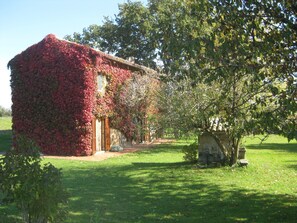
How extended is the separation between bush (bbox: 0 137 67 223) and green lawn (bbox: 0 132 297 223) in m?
1.53

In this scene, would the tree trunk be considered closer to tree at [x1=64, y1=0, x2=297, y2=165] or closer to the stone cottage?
tree at [x1=64, y1=0, x2=297, y2=165]

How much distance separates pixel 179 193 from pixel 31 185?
5838 mm

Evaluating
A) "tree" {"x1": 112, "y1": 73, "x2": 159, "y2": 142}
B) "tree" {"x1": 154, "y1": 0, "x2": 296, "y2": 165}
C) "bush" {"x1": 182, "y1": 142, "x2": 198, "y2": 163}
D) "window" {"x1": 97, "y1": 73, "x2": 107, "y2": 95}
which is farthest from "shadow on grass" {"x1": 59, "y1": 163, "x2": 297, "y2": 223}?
"tree" {"x1": 112, "y1": 73, "x2": 159, "y2": 142}

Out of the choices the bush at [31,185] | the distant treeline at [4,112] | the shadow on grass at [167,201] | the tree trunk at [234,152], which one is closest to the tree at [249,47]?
the shadow on grass at [167,201]

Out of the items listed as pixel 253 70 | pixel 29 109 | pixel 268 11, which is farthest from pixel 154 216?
pixel 29 109

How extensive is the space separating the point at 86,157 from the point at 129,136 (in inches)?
270

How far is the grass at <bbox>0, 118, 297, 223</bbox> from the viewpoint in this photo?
790 centimetres

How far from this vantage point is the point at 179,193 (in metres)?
10.3

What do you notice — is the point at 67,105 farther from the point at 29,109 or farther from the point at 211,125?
the point at 211,125

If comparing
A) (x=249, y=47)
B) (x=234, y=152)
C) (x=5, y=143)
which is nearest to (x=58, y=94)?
(x=5, y=143)

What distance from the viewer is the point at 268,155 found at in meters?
19.2

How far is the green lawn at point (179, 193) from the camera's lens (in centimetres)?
791

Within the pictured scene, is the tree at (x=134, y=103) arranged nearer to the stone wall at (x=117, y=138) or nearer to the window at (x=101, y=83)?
the stone wall at (x=117, y=138)

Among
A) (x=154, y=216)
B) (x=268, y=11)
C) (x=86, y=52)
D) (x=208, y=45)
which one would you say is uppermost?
(x=86, y=52)
